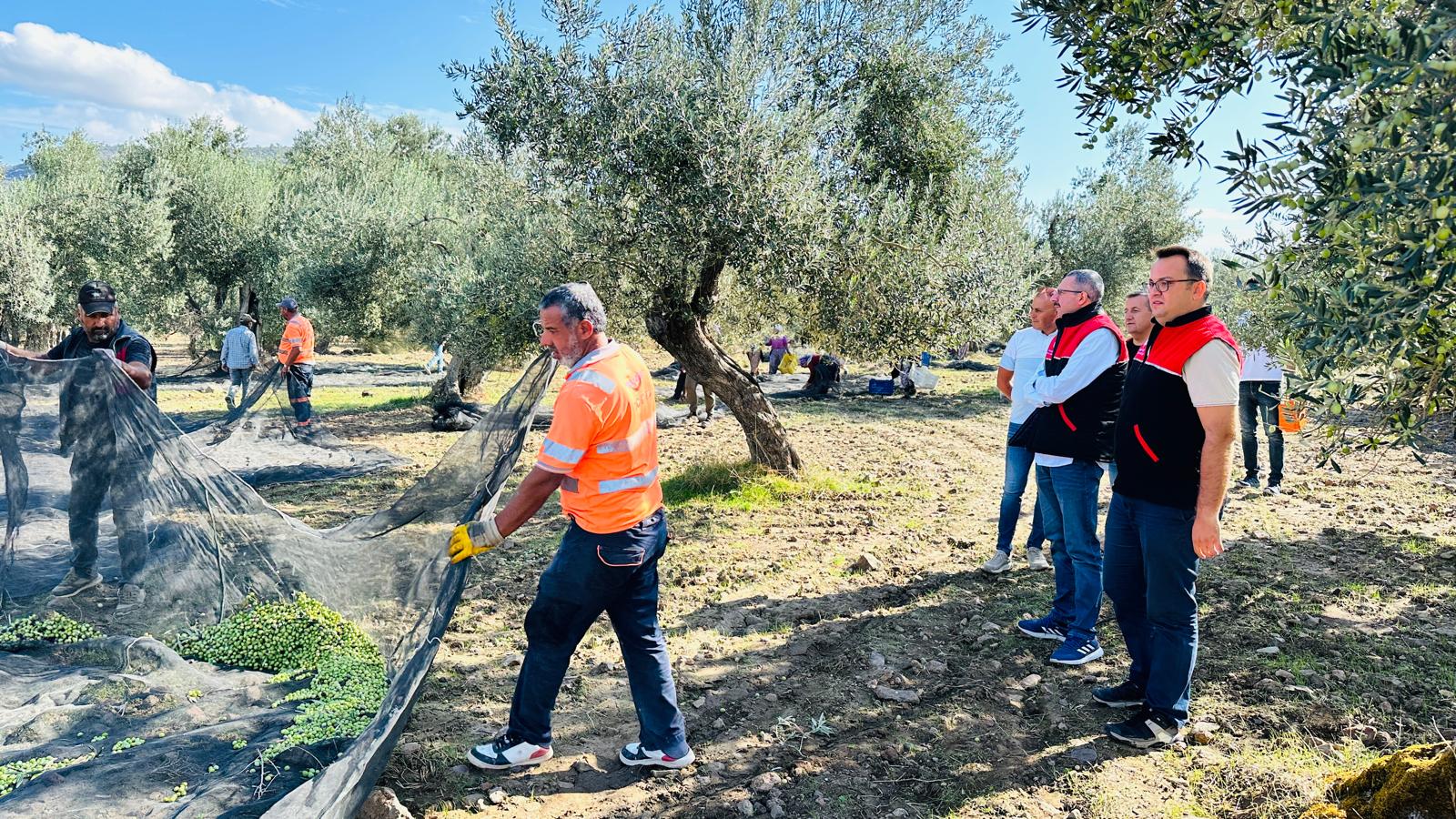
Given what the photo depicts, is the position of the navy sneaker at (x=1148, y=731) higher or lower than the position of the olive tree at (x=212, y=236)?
lower

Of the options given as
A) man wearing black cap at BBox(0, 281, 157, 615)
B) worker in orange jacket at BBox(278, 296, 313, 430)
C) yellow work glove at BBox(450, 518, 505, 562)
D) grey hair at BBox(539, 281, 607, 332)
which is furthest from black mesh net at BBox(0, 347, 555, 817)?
worker in orange jacket at BBox(278, 296, 313, 430)

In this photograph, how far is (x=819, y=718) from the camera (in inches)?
174

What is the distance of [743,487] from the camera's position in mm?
9141

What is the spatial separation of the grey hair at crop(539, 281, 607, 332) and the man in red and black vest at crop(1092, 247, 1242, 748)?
2507 mm

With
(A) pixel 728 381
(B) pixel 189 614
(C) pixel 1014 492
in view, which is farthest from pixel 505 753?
(A) pixel 728 381

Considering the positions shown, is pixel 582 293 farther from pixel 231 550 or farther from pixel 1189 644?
pixel 1189 644

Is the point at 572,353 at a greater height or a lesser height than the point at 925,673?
greater

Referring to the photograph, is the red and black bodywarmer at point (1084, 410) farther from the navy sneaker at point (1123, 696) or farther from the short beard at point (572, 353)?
the short beard at point (572, 353)

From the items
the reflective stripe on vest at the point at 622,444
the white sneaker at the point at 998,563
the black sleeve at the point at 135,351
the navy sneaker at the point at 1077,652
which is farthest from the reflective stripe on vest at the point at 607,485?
the black sleeve at the point at 135,351

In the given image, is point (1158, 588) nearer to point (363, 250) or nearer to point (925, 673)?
point (925, 673)

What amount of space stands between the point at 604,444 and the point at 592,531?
39 cm

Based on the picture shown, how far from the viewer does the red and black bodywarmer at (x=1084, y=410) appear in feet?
16.0

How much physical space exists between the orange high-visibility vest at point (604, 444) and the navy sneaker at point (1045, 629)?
9.43ft

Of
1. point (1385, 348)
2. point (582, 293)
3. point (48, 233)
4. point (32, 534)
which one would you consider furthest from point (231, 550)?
point (48, 233)
